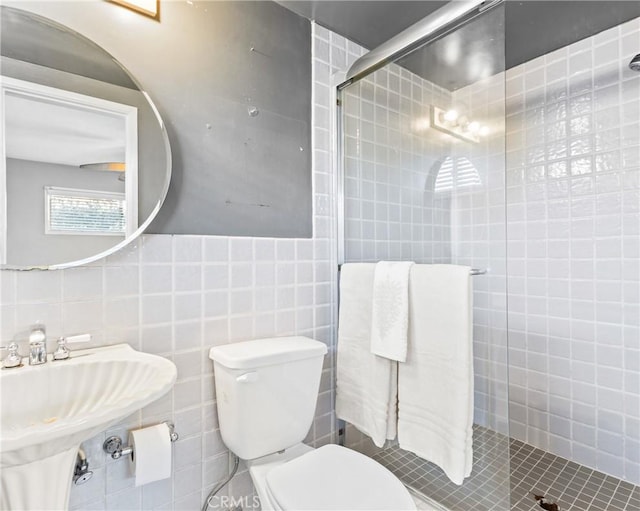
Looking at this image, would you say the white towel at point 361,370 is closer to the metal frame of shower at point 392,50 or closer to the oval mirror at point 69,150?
the metal frame of shower at point 392,50

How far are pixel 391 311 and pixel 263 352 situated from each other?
480 millimetres

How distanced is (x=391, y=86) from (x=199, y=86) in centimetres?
79

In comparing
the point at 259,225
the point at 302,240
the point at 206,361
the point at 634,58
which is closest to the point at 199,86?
the point at 259,225

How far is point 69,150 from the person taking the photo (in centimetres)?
105

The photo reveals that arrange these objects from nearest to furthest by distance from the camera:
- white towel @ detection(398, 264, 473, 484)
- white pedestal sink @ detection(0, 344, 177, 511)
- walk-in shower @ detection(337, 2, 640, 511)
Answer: white pedestal sink @ detection(0, 344, 177, 511), white towel @ detection(398, 264, 473, 484), walk-in shower @ detection(337, 2, 640, 511)

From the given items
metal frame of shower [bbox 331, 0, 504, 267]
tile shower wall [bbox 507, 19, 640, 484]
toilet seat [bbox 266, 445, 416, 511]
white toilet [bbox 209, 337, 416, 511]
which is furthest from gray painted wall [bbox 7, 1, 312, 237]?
tile shower wall [bbox 507, 19, 640, 484]

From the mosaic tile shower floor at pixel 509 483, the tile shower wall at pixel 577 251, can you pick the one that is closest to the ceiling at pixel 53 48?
the mosaic tile shower floor at pixel 509 483

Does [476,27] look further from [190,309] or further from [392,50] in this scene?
[190,309]

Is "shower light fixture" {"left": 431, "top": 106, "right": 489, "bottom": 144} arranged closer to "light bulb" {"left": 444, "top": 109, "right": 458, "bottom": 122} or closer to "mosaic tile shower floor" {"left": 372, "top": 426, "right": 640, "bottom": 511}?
"light bulb" {"left": 444, "top": 109, "right": 458, "bottom": 122}

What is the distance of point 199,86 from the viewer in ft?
4.21

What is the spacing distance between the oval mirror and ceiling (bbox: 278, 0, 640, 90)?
832mm

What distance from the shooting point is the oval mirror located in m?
0.97

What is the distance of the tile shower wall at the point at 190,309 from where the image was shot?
1.05 metres

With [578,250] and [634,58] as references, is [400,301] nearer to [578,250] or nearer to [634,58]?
[578,250]
